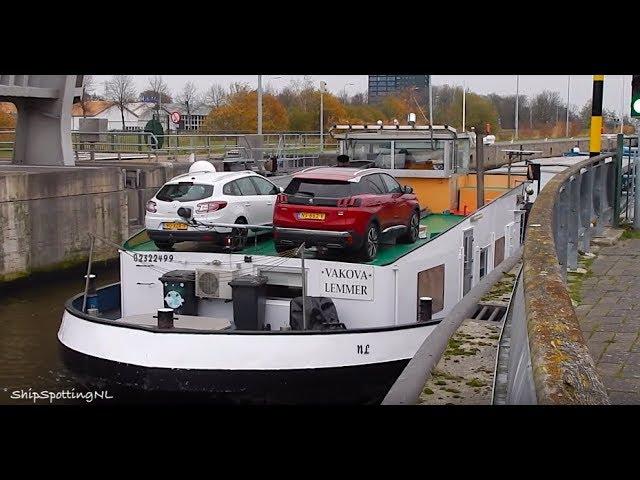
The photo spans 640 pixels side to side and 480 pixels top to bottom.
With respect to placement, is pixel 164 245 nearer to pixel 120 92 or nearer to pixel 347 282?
pixel 347 282

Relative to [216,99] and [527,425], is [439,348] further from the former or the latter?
[216,99]

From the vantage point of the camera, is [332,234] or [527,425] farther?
[332,234]

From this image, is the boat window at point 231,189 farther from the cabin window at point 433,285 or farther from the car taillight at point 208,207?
the cabin window at point 433,285

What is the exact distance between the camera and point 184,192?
44.9 ft

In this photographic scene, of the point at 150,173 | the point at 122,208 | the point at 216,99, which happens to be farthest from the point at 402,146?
the point at 216,99

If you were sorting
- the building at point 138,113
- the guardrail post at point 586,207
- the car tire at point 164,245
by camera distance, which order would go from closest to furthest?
the guardrail post at point 586,207 → the car tire at point 164,245 → the building at point 138,113

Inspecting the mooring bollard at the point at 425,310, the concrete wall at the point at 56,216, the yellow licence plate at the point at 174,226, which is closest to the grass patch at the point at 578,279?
the mooring bollard at the point at 425,310

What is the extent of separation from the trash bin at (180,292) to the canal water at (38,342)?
62.6 inches

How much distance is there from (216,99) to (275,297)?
169 feet

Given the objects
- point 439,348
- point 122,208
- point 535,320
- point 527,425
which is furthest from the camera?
point 122,208

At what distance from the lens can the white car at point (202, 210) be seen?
13180 millimetres

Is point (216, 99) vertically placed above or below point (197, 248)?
above

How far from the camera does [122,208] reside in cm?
2797

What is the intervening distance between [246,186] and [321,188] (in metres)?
2.69
